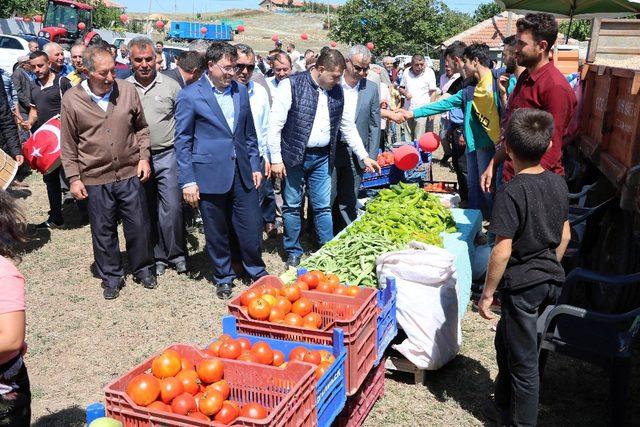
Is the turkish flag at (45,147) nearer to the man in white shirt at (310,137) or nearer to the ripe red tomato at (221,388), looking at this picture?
the man in white shirt at (310,137)

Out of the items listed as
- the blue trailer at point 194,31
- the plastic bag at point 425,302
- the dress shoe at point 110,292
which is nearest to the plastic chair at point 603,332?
the plastic bag at point 425,302

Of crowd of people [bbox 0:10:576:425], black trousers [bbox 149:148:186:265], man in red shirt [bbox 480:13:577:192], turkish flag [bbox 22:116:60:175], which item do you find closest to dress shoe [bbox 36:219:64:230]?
turkish flag [bbox 22:116:60:175]

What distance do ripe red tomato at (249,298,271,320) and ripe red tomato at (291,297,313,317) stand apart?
191 millimetres

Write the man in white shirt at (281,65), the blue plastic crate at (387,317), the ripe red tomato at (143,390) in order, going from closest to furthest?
the ripe red tomato at (143,390) < the blue plastic crate at (387,317) < the man in white shirt at (281,65)

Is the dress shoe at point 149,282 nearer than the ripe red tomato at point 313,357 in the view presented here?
No

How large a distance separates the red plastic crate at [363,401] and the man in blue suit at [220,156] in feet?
6.89

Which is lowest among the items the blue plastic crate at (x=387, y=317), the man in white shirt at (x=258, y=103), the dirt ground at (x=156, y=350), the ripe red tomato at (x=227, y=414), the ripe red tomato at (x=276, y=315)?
the dirt ground at (x=156, y=350)

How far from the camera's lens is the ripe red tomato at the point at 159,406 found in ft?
8.13

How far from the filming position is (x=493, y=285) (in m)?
3.18

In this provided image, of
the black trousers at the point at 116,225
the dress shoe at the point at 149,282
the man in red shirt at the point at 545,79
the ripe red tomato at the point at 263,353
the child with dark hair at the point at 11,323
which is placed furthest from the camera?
the dress shoe at the point at 149,282

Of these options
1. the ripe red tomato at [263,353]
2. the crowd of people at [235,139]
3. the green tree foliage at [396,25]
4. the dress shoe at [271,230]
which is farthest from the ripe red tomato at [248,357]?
the green tree foliage at [396,25]

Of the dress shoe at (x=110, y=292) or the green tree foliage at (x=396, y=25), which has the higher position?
the green tree foliage at (x=396, y=25)

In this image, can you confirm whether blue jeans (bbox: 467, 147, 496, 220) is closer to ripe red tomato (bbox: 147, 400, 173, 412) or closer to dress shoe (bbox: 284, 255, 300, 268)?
dress shoe (bbox: 284, 255, 300, 268)

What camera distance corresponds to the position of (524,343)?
10.4 feet
